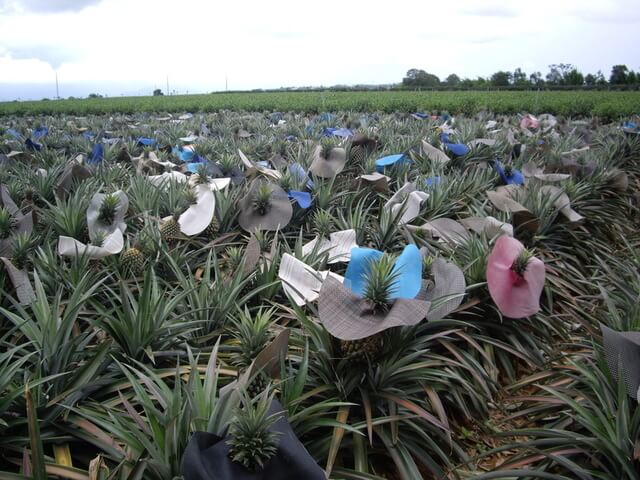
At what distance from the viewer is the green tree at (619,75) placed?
2464 cm

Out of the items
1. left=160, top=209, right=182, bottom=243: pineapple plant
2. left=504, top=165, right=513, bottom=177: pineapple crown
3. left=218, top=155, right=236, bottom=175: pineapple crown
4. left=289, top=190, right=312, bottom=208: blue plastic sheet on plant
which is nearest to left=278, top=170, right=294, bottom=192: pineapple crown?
left=289, top=190, right=312, bottom=208: blue plastic sheet on plant

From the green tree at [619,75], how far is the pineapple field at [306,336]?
1050 inches

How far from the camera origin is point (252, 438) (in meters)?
0.95

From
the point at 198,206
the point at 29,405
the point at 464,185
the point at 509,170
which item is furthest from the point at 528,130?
the point at 29,405

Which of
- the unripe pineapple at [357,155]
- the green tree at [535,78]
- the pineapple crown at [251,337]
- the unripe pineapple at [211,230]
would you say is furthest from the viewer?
the green tree at [535,78]

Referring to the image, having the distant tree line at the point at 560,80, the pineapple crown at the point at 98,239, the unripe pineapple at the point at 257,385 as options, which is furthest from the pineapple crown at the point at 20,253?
the distant tree line at the point at 560,80

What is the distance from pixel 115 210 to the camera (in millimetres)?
2320

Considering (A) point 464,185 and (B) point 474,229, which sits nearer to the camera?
(B) point 474,229

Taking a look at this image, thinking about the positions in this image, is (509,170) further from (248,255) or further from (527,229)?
(248,255)

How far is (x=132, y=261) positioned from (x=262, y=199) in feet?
2.70

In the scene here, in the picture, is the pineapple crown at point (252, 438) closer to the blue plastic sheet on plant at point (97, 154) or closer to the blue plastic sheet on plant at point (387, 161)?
the blue plastic sheet on plant at point (387, 161)

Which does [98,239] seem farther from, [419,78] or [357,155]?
[419,78]

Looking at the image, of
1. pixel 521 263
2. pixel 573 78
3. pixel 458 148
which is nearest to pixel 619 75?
pixel 573 78

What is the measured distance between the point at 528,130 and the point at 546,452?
6344mm
